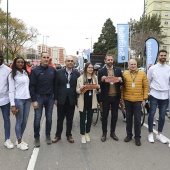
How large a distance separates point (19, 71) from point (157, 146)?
340 centimetres

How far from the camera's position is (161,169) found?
3.97 meters

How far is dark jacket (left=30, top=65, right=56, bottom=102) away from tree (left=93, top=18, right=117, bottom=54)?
195ft

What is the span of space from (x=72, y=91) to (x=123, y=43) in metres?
11.8

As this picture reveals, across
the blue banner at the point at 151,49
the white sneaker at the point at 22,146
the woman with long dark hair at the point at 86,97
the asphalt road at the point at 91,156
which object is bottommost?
the asphalt road at the point at 91,156

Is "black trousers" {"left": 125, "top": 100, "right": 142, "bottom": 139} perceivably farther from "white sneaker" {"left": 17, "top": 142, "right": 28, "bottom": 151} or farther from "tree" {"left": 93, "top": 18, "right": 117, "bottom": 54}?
"tree" {"left": 93, "top": 18, "right": 117, "bottom": 54}

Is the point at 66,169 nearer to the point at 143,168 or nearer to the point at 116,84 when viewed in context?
the point at 143,168

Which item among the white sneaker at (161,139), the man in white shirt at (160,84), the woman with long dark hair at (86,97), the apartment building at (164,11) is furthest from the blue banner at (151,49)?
the apartment building at (164,11)

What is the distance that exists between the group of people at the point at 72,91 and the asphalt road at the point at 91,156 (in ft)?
0.63

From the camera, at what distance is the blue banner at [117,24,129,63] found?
1551 cm

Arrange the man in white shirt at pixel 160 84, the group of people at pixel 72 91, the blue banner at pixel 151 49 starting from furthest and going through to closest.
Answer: the blue banner at pixel 151 49
the man in white shirt at pixel 160 84
the group of people at pixel 72 91

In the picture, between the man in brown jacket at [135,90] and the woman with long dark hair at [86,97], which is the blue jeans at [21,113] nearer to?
the woman with long dark hair at [86,97]

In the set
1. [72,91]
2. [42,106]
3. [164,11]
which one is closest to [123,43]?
[72,91]

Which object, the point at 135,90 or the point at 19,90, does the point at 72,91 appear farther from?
the point at 135,90

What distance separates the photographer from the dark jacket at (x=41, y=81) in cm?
482
